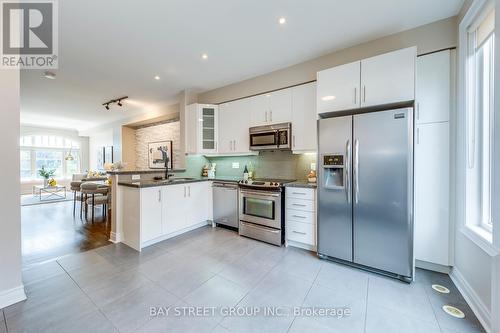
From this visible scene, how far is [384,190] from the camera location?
2104 millimetres

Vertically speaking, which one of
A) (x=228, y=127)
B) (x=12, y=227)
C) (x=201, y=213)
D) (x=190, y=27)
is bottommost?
(x=201, y=213)

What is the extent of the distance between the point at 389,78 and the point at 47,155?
38.6 feet

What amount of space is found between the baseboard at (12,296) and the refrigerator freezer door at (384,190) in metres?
3.26

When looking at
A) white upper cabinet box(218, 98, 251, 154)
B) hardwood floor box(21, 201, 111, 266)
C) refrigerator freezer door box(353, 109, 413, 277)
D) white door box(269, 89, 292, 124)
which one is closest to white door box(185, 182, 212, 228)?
white upper cabinet box(218, 98, 251, 154)

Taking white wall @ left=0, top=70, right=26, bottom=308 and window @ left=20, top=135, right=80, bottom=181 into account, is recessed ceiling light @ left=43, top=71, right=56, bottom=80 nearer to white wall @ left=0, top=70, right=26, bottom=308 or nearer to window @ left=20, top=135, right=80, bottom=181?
white wall @ left=0, top=70, right=26, bottom=308

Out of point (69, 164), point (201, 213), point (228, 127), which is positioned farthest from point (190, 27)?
point (69, 164)

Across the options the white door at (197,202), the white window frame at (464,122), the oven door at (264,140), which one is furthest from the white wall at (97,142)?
the white window frame at (464,122)

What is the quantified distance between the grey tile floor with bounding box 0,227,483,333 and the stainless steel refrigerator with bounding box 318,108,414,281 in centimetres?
24

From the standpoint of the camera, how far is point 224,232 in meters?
3.49

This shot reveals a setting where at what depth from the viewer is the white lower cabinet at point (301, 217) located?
106 inches

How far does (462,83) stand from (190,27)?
2.89 meters

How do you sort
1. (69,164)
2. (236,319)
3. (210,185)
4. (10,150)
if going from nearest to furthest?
1. (236,319)
2. (10,150)
3. (210,185)
4. (69,164)

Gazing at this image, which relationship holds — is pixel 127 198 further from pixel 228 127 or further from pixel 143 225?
pixel 228 127

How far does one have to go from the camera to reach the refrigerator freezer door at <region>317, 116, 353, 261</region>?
7.55 ft
